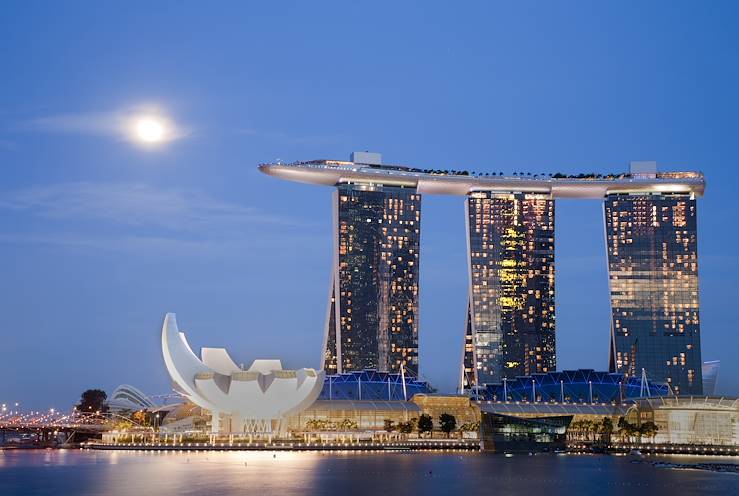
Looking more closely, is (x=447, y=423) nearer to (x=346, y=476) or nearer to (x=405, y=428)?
(x=405, y=428)

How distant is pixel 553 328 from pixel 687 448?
5475 centimetres

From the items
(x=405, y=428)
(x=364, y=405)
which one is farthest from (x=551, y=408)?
(x=364, y=405)

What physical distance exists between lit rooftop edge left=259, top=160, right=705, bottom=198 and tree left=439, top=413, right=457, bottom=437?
4439cm

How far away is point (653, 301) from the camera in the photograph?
162500 millimetres

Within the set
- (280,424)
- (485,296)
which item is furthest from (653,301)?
(280,424)

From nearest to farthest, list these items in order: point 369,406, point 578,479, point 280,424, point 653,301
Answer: point 578,479, point 280,424, point 369,406, point 653,301

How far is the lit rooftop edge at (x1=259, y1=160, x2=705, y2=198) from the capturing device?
163m

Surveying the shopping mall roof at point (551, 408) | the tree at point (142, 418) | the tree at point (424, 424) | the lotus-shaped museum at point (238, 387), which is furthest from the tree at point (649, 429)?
the tree at point (142, 418)

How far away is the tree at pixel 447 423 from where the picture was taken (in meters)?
132

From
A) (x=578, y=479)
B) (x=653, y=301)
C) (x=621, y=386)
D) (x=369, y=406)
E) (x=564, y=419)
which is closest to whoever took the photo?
(x=578, y=479)

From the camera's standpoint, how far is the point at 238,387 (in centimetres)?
11331

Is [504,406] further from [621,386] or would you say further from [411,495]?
[411,495]

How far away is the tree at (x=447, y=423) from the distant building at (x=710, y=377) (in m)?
51.9

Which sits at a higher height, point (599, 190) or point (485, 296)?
point (599, 190)
